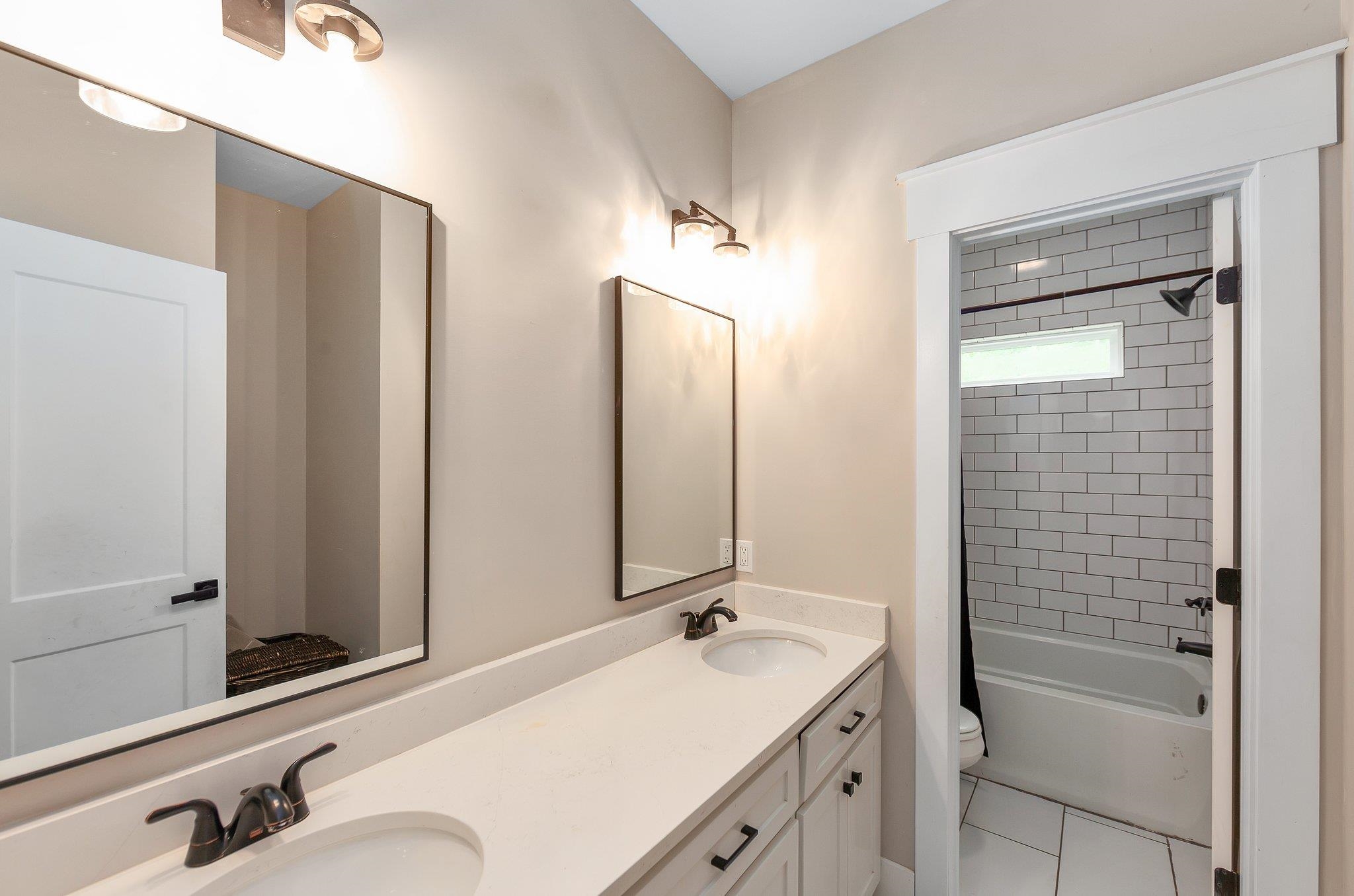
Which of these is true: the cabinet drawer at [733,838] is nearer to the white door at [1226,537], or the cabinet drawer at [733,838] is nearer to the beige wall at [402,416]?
the beige wall at [402,416]

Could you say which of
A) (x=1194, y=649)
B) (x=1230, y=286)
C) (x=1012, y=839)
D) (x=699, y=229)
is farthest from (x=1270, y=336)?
(x=1012, y=839)

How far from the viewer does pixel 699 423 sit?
1.89 m

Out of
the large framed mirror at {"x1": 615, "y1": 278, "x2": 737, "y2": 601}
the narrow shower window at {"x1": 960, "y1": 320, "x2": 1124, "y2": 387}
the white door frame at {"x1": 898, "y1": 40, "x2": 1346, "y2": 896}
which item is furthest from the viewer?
the narrow shower window at {"x1": 960, "y1": 320, "x2": 1124, "y2": 387}

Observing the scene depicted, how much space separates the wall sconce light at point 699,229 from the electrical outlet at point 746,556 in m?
1.00

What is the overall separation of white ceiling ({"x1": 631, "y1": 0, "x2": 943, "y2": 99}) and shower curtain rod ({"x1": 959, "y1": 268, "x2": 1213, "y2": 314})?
41.5 inches

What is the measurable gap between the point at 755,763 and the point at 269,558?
910mm

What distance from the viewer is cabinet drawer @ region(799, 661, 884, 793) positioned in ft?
4.17

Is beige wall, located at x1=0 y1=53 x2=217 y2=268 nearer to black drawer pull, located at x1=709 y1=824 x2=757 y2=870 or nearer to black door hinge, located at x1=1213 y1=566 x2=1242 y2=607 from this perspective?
black drawer pull, located at x1=709 y1=824 x2=757 y2=870

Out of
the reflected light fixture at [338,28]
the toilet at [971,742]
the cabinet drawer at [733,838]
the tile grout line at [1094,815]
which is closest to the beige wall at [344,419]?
the reflected light fixture at [338,28]

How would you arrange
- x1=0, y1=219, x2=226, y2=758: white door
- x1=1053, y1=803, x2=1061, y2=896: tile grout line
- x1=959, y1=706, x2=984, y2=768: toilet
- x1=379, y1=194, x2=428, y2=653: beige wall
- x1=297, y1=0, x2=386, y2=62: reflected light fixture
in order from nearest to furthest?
x1=0, y1=219, x2=226, y2=758: white door, x1=297, y1=0, x2=386, y2=62: reflected light fixture, x1=379, y1=194, x2=428, y2=653: beige wall, x1=1053, y1=803, x2=1061, y2=896: tile grout line, x1=959, y1=706, x2=984, y2=768: toilet

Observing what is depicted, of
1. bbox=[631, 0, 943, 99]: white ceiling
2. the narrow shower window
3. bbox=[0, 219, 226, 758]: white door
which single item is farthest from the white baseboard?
bbox=[631, 0, 943, 99]: white ceiling

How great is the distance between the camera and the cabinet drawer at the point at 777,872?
1.08 metres

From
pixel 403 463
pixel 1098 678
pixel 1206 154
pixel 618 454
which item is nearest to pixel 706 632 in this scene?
pixel 618 454

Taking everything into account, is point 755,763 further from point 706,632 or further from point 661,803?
point 706,632
